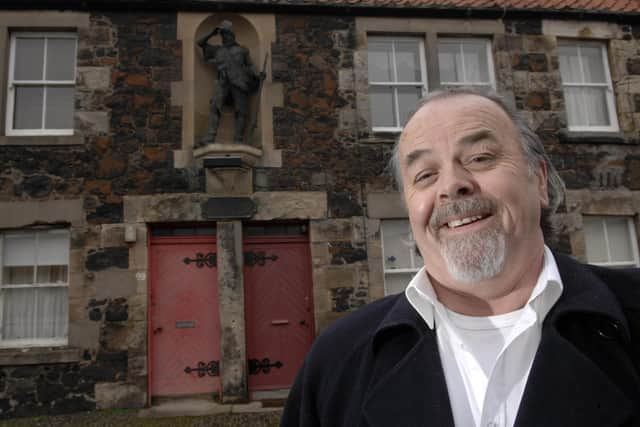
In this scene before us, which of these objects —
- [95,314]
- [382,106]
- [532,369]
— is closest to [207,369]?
[95,314]

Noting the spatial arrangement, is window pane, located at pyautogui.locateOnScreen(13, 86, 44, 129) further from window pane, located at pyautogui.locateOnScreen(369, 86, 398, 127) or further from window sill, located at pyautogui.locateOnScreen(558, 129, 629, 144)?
window sill, located at pyautogui.locateOnScreen(558, 129, 629, 144)

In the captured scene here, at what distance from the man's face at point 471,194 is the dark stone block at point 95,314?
5983 millimetres

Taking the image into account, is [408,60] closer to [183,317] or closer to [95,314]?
[183,317]

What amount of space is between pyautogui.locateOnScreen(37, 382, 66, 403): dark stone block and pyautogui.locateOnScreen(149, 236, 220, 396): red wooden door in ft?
3.80

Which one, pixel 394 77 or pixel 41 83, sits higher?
pixel 394 77

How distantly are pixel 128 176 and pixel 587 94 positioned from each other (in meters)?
7.93

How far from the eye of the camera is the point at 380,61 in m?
7.70

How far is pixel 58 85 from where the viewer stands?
7.07 metres

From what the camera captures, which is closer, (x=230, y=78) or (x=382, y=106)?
(x=230, y=78)

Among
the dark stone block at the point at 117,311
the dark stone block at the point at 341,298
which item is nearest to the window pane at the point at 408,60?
the dark stone block at the point at 341,298

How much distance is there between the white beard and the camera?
145 centimetres

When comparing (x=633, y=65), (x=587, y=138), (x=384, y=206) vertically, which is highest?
(x=633, y=65)

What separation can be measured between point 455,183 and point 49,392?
671cm

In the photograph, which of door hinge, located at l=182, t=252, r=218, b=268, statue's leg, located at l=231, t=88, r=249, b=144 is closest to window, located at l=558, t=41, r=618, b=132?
statue's leg, located at l=231, t=88, r=249, b=144
